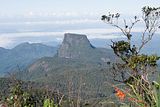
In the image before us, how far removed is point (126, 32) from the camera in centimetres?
2483

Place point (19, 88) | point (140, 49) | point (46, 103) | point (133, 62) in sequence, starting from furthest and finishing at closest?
1. point (140, 49)
2. point (133, 62)
3. point (19, 88)
4. point (46, 103)

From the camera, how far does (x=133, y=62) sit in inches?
747

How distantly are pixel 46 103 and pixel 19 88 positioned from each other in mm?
4411

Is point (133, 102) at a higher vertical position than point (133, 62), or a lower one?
higher

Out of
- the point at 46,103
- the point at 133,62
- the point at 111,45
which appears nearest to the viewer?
the point at 46,103

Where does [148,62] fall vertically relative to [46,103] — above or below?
below

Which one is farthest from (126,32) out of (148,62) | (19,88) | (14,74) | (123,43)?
(14,74)

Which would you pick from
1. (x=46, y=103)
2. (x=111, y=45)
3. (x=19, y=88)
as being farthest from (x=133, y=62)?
(x=46, y=103)

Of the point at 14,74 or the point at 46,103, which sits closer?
the point at 46,103

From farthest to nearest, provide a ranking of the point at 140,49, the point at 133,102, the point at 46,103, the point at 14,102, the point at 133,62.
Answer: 1. the point at 140,49
2. the point at 133,62
3. the point at 14,102
4. the point at 46,103
5. the point at 133,102

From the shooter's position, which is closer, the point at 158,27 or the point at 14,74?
the point at 14,74

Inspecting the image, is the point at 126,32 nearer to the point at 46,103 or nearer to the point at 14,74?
the point at 14,74

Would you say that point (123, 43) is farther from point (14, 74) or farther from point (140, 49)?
point (14, 74)

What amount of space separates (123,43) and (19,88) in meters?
15.2
